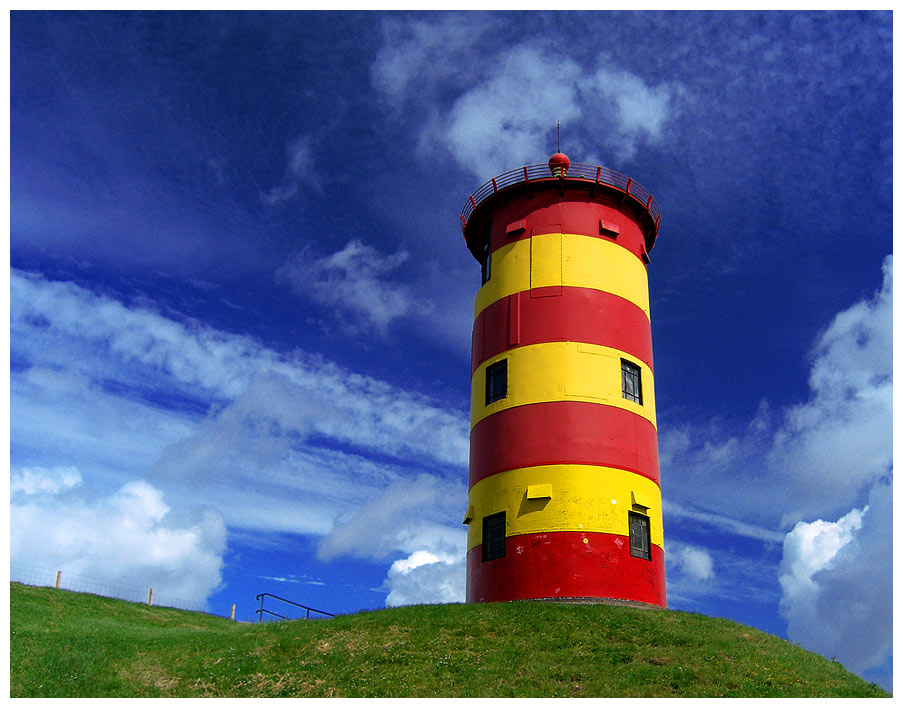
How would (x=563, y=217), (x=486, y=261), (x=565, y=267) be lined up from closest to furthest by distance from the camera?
(x=565, y=267) < (x=563, y=217) < (x=486, y=261)

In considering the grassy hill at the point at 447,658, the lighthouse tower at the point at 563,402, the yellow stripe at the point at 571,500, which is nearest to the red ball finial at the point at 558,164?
the lighthouse tower at the point at 563,402

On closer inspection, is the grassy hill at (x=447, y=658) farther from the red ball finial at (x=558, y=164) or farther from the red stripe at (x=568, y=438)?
the red ball finial at (x=558, y=164)

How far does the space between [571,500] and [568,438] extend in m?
2.28

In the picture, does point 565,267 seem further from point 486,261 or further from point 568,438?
point 568,438

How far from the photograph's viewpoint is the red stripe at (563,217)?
33.1 meters

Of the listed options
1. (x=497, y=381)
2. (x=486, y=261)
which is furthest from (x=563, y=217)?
(x=497, y=381)

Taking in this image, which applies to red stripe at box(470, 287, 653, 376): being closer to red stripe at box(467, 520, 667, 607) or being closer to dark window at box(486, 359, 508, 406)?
dark window at box(486, 359, 508, 406)

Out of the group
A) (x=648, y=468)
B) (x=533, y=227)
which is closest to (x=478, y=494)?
(x=648, y=468)

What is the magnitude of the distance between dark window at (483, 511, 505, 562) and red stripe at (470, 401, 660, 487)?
5.66 feet

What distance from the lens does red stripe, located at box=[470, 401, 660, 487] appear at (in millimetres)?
29078

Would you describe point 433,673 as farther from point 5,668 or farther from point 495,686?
point 5,668

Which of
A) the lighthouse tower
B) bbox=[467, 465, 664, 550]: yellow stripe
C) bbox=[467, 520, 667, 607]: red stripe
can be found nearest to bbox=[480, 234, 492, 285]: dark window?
the lighthouse tower

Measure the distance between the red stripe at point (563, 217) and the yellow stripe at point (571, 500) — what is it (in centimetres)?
1013

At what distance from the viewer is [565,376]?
1185 inches
